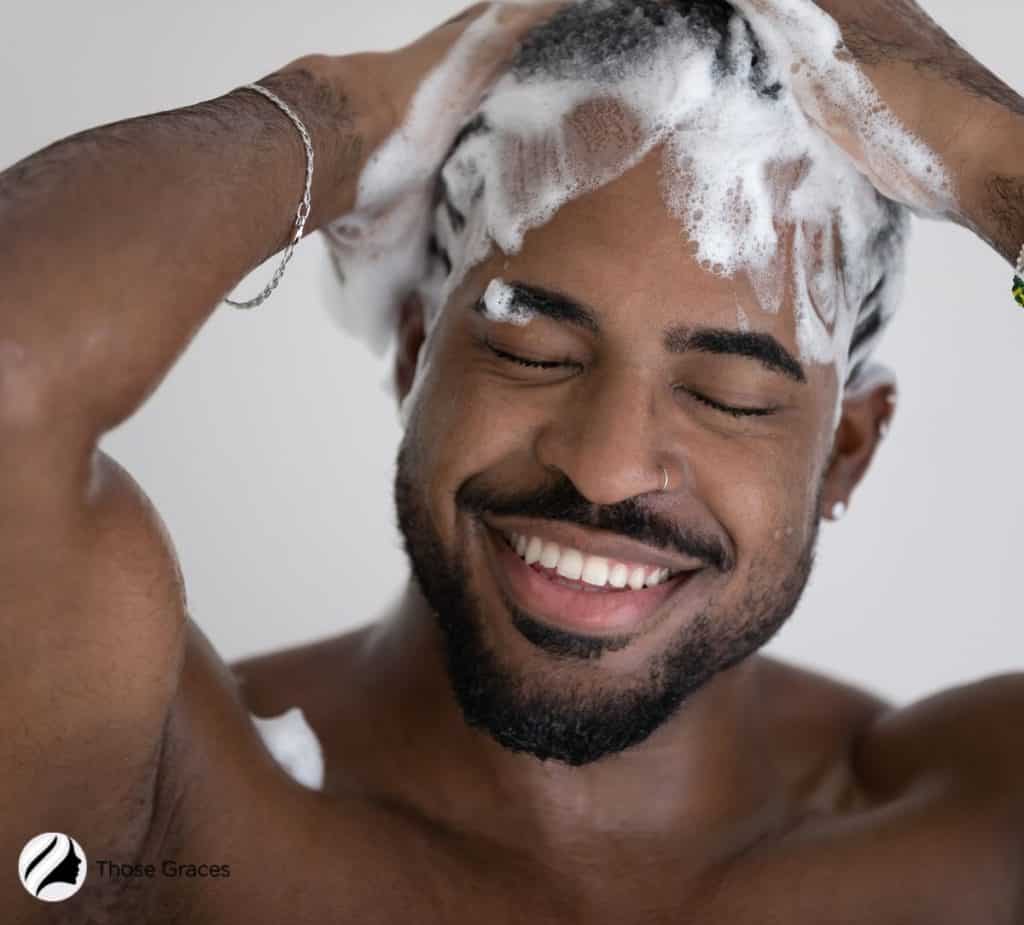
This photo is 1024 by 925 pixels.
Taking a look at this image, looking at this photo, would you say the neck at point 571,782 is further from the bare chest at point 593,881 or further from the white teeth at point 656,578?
the white teeth at point 656,578

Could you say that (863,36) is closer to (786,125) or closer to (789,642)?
(786,125)

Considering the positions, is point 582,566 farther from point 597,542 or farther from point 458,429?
point 458,429

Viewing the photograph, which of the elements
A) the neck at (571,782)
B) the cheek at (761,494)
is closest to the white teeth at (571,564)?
the cheek at (761,494)

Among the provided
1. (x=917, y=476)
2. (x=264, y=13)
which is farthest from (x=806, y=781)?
(x=264, y=13)

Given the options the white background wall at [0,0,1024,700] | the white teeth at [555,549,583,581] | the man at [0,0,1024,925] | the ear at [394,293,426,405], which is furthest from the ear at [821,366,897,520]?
the white background wall at [0,0,1024,700]

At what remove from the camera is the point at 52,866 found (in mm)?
1281

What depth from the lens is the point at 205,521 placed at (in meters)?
2.59

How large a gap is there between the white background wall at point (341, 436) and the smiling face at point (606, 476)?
945mm

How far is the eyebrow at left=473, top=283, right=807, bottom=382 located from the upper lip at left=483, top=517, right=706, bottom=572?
180 mm

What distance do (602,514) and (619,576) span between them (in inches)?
3.1

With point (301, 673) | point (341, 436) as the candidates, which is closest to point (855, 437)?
point (301, 673)

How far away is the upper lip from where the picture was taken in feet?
4.81

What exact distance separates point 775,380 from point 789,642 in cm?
146

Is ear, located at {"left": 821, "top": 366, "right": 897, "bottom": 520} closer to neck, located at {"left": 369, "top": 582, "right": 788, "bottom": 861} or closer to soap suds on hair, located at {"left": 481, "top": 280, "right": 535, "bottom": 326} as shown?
neck, located at {"left": 369, "top": 582, "right": 788, "bottom": 861}
